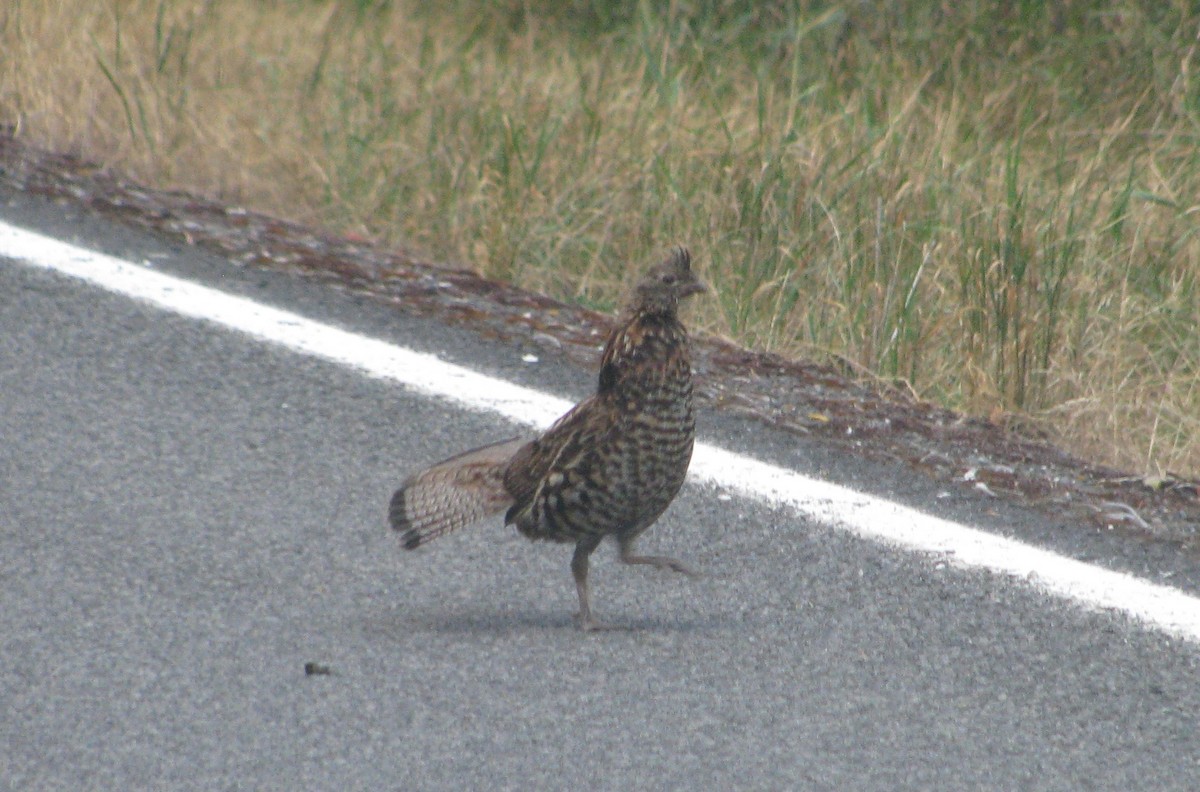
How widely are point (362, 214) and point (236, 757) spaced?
12.5ft

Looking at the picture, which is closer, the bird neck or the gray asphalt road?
the gray asphalt road

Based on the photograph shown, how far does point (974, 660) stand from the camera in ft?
10.7

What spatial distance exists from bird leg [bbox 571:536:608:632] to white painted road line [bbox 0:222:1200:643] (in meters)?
0.66

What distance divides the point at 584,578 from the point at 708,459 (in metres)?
0.86

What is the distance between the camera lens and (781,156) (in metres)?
6.10

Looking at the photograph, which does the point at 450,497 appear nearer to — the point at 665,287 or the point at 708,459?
the point at 665,287

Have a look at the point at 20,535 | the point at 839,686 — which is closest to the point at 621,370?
the point at 839,686

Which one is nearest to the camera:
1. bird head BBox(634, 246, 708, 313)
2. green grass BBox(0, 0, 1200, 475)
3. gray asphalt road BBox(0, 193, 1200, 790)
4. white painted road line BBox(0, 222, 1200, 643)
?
gray asphalt road BBox(0, 193, 1200, 790)

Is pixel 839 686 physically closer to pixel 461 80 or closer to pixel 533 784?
pixel 533 784

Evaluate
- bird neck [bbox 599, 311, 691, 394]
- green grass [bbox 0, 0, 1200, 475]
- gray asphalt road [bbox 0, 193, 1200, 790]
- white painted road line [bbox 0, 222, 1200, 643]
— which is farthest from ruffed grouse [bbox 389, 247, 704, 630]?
green grass [bbox 0, 0, 1200, 475]

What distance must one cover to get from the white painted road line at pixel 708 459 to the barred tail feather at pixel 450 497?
74 centimetres

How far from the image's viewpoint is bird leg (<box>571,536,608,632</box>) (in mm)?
3318

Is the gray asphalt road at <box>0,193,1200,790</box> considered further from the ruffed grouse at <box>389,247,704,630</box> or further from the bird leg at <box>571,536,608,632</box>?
the ruffed grouse at <box>389,247,704,630</box>

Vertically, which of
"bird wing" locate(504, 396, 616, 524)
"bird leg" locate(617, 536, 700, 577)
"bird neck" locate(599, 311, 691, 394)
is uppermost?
"bird neck" locate(599, 311, 691, 394)
